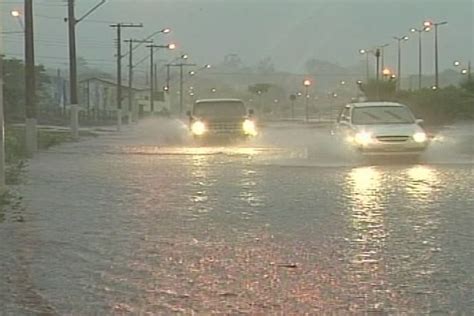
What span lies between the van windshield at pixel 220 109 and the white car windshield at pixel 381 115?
12.7 m

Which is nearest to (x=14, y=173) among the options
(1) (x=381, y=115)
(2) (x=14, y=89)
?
(1) (x=381, y=115)

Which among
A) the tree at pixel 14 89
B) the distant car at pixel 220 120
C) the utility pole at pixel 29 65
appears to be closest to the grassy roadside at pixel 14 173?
the utility pole at pixel 29 65

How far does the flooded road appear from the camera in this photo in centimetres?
945

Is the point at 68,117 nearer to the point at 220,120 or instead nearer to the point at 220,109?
the point at 220,109

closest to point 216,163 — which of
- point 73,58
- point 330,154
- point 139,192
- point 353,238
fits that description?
point 330,154

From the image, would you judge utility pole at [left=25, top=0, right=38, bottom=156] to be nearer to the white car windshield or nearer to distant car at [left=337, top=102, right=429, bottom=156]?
the white car windshield

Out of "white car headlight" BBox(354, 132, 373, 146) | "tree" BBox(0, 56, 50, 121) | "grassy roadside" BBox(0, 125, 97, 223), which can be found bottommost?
"grassy roadside" BBox(0, 125, 97, 223)

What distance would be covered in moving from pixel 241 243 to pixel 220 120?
91.8 ft

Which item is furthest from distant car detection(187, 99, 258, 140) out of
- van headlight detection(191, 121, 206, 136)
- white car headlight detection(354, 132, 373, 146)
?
white car headlight detection(354, 132, 373, 146)

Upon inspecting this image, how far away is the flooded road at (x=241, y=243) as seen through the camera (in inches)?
372

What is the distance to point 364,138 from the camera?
88.6 ft

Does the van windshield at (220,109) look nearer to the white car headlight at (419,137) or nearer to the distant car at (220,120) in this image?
the distant car at (220,120)

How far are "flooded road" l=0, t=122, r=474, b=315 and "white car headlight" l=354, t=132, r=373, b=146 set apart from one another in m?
2.40

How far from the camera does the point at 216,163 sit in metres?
28.9
